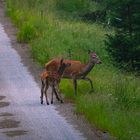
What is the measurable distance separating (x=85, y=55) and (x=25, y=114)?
719 cm

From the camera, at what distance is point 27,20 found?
30.3 m

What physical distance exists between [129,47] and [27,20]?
779cm

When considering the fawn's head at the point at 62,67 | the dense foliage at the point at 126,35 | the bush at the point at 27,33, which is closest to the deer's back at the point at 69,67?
the fawn's head at the point at 62,67

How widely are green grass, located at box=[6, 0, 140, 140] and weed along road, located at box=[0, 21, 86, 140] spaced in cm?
70

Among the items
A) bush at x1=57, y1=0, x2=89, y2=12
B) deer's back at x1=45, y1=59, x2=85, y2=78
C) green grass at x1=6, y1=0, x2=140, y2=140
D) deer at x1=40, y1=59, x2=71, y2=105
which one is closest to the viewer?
green grass at x1=6, y1=0, x2=140, y2=140

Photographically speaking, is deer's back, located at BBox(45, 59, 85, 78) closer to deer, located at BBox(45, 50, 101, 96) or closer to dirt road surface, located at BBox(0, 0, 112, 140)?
deer, located at BBox(45, 50, 101, 96)

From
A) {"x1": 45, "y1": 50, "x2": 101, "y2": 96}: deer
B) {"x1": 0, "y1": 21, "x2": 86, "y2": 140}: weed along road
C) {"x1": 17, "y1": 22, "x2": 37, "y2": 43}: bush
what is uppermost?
{"x1": 45, "y1": 50, "x2": 101, "y2": 96}: deer

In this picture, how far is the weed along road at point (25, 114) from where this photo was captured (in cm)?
1366

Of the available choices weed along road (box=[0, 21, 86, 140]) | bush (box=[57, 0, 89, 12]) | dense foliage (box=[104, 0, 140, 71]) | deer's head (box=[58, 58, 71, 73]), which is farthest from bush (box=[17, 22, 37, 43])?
bush (box=[57, 0, 89, 12])

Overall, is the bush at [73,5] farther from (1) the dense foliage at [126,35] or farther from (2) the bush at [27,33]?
(1) the dense foliage at [126,35]

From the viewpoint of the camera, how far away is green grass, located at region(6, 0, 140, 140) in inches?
551

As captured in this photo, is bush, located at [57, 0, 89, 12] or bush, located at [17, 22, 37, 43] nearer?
bush, located at [17, 22, 37, 43]

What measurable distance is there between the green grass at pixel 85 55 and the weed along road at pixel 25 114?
0.70m

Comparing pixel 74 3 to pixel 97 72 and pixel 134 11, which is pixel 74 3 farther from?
pixel 97 72
